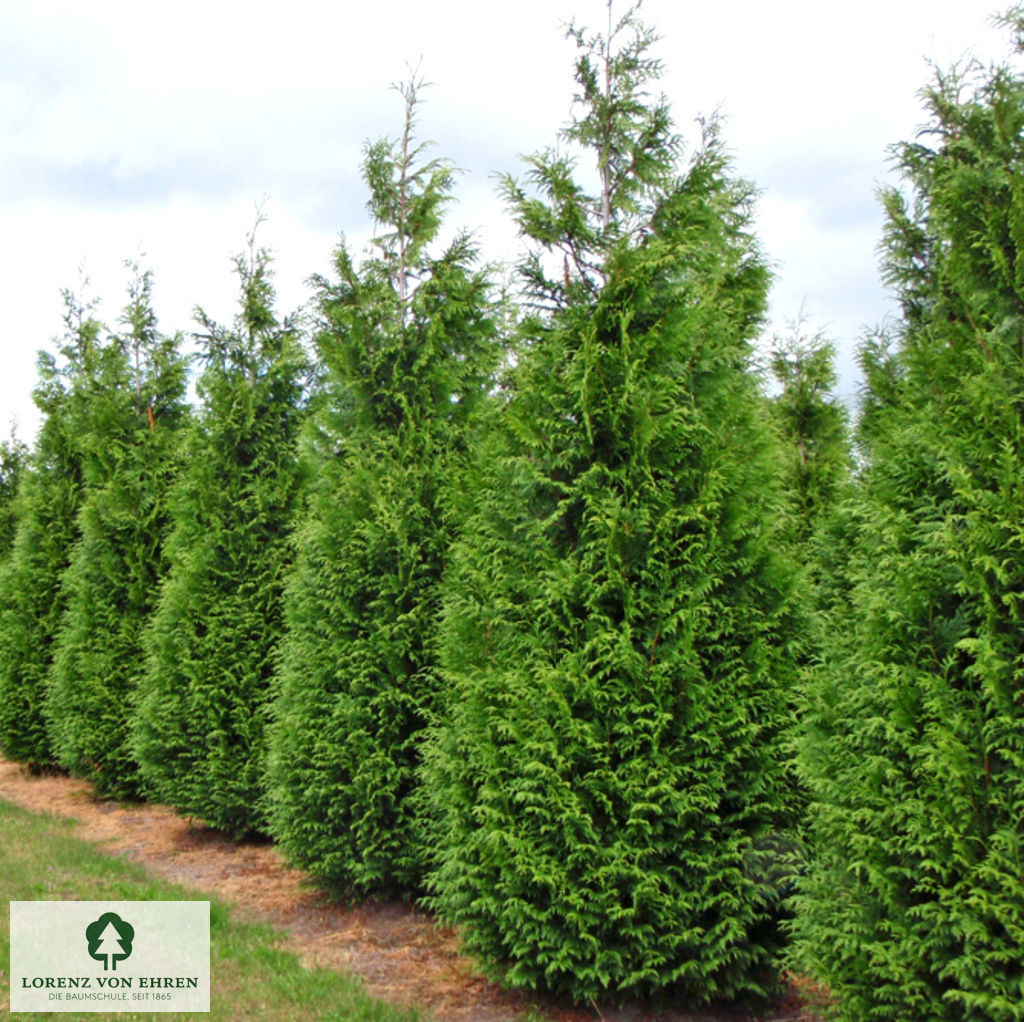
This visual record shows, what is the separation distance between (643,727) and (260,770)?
5.05 m

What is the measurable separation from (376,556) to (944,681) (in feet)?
→ 14.7

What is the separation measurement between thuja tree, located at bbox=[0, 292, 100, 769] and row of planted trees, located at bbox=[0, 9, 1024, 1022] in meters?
4.47

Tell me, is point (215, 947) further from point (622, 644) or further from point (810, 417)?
point (810, 417)

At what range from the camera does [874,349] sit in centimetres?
835

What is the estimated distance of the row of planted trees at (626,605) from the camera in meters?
3.88

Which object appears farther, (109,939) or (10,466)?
(10,466)

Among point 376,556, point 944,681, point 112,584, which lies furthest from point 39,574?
point 944,681

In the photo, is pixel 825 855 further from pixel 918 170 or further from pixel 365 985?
pixel 918 170

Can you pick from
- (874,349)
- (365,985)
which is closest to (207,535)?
(365,985)

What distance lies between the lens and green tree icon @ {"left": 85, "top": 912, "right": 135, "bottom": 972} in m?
5.76

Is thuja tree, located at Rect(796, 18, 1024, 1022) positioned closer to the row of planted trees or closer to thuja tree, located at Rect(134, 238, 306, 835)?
the row of planted trees

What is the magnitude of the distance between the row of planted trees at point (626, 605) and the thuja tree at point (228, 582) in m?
0.04

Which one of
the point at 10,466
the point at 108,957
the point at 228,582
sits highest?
the point at 10,466

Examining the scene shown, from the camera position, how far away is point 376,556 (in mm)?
7262
